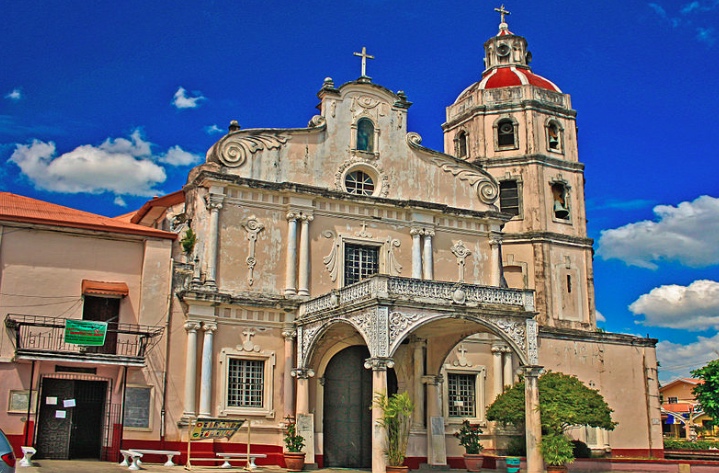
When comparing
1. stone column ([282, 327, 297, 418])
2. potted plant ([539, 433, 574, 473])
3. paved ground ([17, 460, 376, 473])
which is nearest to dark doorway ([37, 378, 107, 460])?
paved ground ([17, 460, 376, 473])

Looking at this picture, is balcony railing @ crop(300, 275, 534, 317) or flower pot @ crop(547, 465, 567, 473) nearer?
balcony railing @ crop(300, 275, 534, 317)

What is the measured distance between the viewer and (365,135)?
2848cm

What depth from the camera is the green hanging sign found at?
2191 cm

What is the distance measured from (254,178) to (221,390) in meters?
6.82

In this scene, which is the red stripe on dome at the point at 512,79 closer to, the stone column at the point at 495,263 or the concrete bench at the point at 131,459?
the stone column at the point at 495,263

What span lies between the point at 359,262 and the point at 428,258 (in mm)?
2469

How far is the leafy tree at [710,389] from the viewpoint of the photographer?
38562 millimetres

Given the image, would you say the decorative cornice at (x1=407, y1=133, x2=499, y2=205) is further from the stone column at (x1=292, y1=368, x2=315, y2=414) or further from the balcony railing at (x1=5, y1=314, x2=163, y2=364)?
the balcony railing at (x1=5, y1=314, x2=163, y2=364)

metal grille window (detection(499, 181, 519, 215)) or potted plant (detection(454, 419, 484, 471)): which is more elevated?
metal grille window (detection(499, 181, 519, 215))

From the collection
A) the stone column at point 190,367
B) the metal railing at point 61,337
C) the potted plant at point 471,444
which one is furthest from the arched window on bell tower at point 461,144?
the metal railing at point 61,337

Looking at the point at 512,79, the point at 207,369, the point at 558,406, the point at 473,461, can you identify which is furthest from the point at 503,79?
the point at 207,369

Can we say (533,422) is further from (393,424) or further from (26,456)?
(26,456)

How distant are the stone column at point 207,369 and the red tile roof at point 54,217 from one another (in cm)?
301

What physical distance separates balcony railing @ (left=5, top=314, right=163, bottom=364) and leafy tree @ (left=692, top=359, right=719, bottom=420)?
89.9 ft
